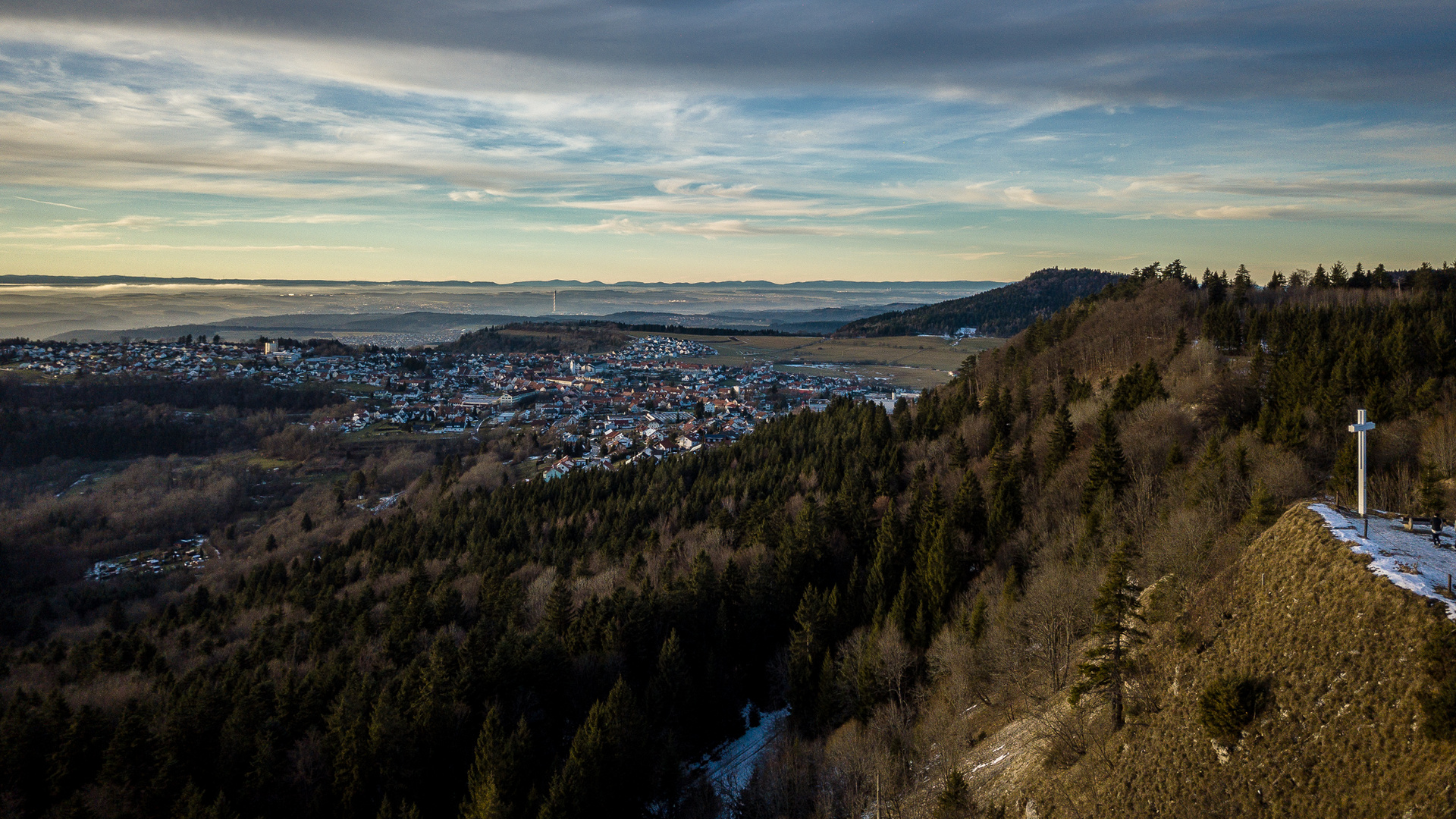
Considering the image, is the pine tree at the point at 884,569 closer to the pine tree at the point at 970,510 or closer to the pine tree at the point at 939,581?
the pine tree at the point at 939,581

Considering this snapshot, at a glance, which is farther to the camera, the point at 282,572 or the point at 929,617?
the point at 282,572

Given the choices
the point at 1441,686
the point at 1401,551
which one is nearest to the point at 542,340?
the point at 1401,551

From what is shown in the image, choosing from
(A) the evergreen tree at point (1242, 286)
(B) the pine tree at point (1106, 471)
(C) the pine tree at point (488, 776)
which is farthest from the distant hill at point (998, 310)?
(C) the pine tree at point (488, 776)

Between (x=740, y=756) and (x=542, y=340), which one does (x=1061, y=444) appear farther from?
(x=542, y=340)

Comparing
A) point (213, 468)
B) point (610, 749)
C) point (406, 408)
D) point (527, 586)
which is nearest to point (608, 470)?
point (527, 586)

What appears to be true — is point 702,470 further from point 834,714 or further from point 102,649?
point 102,649

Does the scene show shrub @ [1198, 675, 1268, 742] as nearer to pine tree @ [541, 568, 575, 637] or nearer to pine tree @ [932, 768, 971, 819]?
pine tree @ [932, 768, 971, 819]
